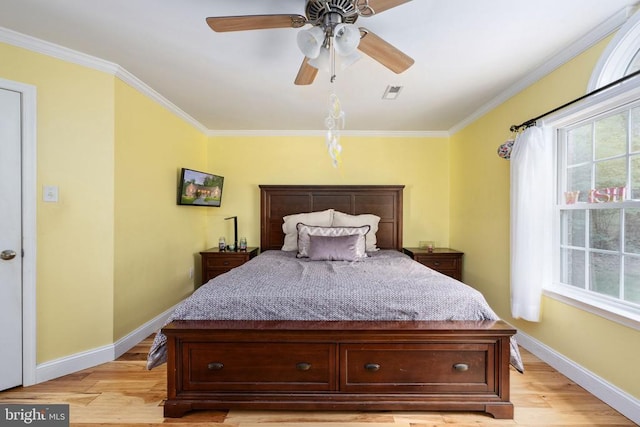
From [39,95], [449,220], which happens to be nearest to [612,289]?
[449,220]

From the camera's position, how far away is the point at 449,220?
4141 millimetres

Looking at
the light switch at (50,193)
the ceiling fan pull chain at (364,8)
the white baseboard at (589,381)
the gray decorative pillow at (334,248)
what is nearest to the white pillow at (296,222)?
the gray decorative pillow at (334,248)

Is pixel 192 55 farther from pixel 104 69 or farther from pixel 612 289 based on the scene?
pixel 612 289

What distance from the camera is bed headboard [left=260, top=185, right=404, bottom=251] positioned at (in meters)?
4.00

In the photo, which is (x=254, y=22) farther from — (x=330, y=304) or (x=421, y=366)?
(x=421, y=366)

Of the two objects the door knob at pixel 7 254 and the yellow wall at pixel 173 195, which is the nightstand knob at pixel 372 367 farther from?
the door knob at pixel 7 254

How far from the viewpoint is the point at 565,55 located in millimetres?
2145

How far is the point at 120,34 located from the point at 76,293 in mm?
1964

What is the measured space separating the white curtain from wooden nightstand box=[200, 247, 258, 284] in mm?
2900

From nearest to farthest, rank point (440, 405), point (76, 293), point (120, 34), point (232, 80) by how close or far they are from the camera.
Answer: point (440, 405), point (120, 34), point (76, 293), point (232, 80)

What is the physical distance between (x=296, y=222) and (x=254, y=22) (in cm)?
254

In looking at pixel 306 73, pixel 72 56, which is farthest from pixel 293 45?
pixel 72 56

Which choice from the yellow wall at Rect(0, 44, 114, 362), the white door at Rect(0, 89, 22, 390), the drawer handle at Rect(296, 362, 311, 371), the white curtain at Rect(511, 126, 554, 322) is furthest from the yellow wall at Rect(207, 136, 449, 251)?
the drawer handle at Rect(296, 362, 311, 371)

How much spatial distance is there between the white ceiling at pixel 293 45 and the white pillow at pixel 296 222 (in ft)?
4.35
